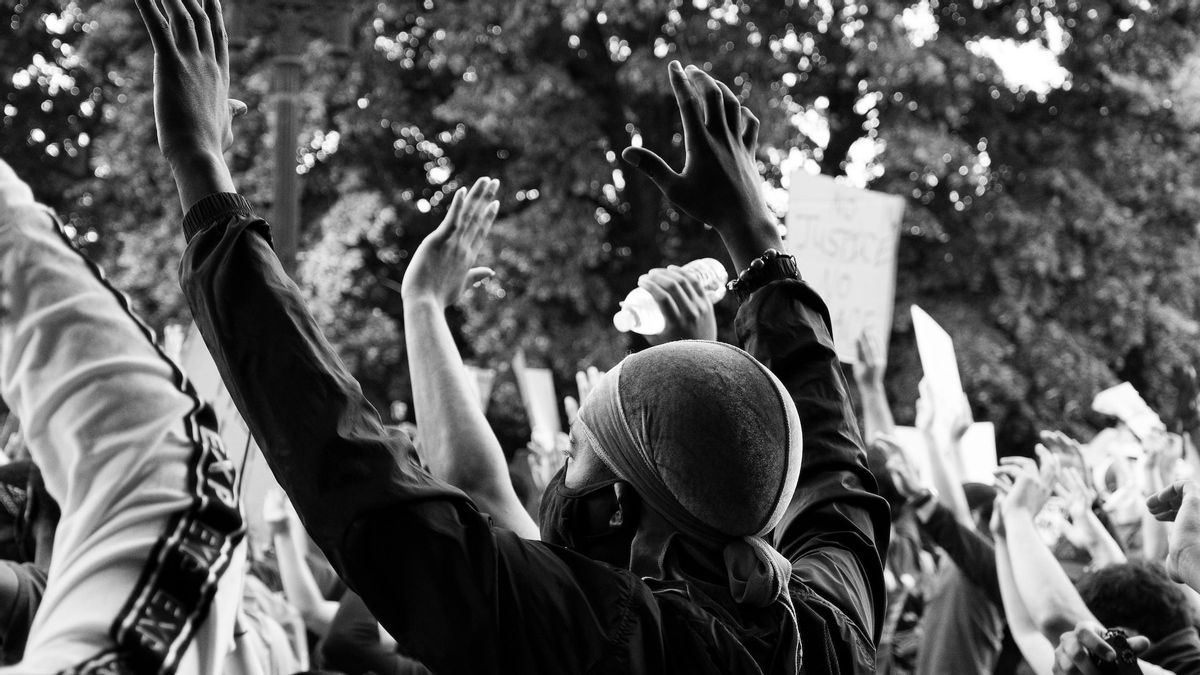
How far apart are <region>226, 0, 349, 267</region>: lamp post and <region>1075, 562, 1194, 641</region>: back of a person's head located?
3.97 meters

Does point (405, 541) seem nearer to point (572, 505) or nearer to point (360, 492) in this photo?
point (360, 492)

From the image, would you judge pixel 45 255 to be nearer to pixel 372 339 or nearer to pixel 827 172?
pixel 372 339

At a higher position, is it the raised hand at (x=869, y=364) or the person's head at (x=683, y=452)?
the person's head at (x=683, y=452)

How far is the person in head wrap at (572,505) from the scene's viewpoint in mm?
1292

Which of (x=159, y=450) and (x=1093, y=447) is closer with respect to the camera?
(x=159, y=450)

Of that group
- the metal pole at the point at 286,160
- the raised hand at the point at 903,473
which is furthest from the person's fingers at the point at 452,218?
the metal pole at the point at 286,160

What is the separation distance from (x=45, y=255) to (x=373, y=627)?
8.09 ft

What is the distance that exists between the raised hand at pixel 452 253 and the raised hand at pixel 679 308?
301mm

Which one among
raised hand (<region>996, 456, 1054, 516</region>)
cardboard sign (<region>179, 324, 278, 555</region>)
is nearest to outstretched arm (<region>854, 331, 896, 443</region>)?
raised hand (<region>996, 456, 1054, 516</region>)

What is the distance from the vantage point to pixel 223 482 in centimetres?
107

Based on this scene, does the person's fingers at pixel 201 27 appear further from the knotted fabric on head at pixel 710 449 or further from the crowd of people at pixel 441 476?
the knotted fabric on head at pixel 710 449

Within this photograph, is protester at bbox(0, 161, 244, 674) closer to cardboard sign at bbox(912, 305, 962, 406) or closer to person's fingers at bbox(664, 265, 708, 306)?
person's fingers at bbox(664, 265, 708, 306)

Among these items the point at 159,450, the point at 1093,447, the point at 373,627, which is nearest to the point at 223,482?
the point at 159,450

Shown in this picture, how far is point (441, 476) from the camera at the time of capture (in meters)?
1.90
